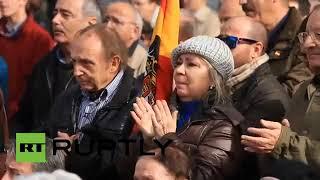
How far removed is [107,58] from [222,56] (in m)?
0.66

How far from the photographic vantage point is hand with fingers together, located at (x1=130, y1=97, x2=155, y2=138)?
4.72 m

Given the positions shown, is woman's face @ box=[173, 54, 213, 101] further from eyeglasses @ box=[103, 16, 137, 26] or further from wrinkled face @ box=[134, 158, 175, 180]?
eyeglasses @ box=[103, 16, 137, 26]

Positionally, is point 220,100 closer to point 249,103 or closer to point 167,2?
point 249,103

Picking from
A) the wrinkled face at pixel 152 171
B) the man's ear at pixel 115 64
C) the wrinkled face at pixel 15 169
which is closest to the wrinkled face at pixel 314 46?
the wrinkled face at pixel 152 171

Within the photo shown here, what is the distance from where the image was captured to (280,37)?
216 inches

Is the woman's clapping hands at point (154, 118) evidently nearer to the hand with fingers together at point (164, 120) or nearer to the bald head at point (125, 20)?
the hand with fingers together at point (164, 120)

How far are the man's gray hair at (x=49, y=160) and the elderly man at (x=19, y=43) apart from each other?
1.93 metres

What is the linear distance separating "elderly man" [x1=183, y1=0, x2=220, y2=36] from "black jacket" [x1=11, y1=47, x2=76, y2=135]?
0.91m

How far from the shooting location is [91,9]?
643 cm

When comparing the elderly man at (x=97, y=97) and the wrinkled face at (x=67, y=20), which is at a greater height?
the wrinkled face at (x=67, y=20)

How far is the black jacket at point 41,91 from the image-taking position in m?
6.32

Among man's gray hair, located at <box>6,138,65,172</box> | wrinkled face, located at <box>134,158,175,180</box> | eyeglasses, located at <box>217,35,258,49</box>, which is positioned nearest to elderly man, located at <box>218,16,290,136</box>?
eyeglasses, located at <box>217,35,258,49</box>

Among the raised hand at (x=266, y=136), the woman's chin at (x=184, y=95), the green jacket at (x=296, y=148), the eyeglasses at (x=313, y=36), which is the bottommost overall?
the green jacket at (x=296, y=148)
